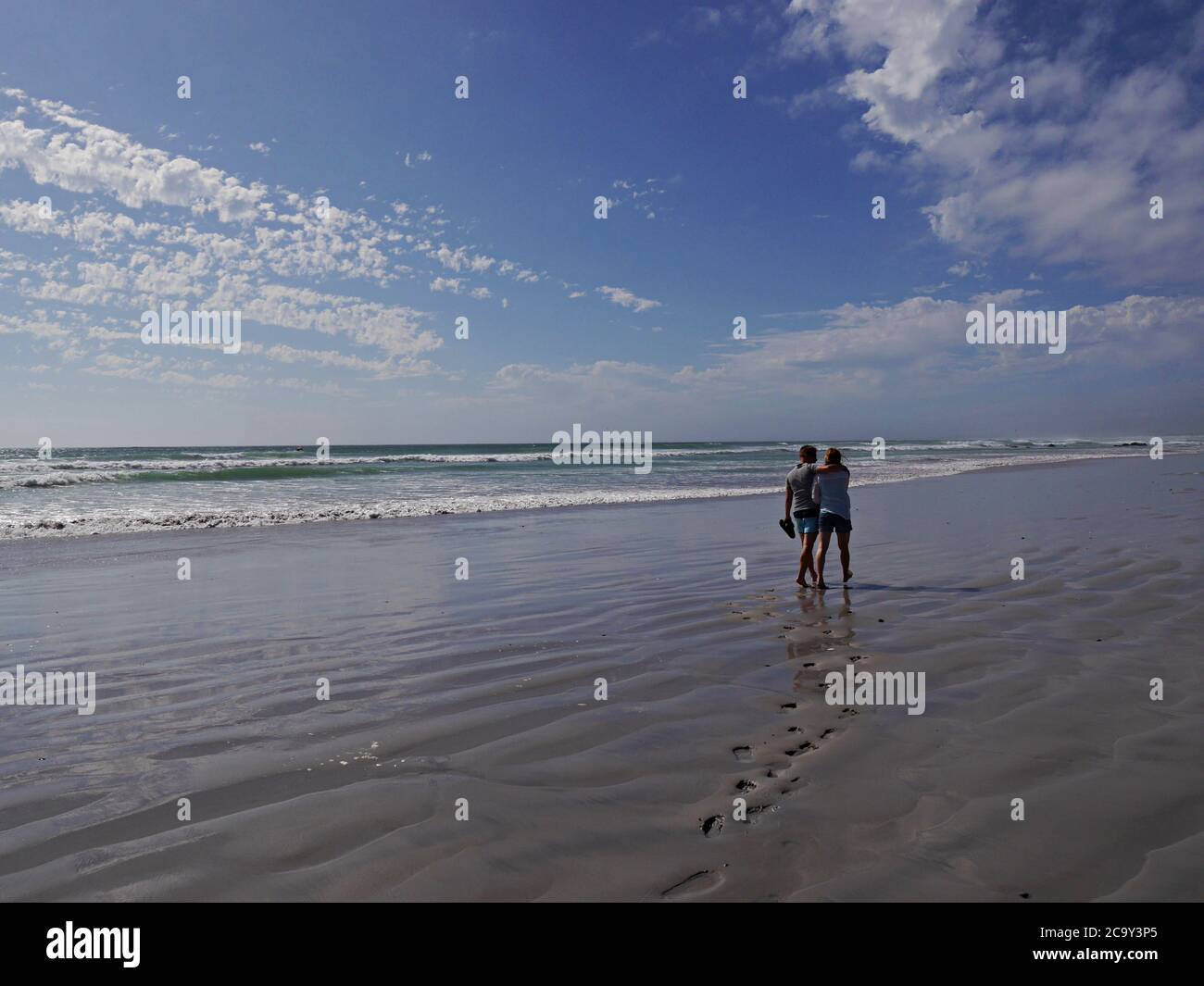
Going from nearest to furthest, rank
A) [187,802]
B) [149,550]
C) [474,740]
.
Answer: [187,802], [474,740], [149,550]

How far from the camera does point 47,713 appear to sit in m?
5.13

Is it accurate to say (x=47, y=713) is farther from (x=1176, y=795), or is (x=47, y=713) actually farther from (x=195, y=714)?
(x=1176, y=795)

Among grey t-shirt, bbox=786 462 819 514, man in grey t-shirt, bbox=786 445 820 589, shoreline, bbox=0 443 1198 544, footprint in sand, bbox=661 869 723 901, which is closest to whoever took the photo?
footprint in sand, bbox=661 869 723 901

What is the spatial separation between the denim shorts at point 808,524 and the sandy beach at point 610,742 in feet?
3.20

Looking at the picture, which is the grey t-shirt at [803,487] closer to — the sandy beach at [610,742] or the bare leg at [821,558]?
the bare leg at [821,558]

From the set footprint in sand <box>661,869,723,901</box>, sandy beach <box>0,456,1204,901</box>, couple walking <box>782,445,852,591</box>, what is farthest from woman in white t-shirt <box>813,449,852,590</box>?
footprint in sand <box>661,869,723,901</box>

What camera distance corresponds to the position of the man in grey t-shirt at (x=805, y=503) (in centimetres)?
968

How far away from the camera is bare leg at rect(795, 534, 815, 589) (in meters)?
9.33

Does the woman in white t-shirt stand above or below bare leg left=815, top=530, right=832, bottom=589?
above

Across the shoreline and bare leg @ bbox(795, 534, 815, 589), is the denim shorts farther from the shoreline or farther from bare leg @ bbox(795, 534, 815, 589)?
the shoreline

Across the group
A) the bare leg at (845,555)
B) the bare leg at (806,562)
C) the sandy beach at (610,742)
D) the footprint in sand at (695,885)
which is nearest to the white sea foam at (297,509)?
the sandy beach at (610,742)

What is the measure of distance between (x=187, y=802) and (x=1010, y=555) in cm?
1117

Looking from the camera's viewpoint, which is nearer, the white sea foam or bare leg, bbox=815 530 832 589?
bare leg, bbox=815 530 832 589
